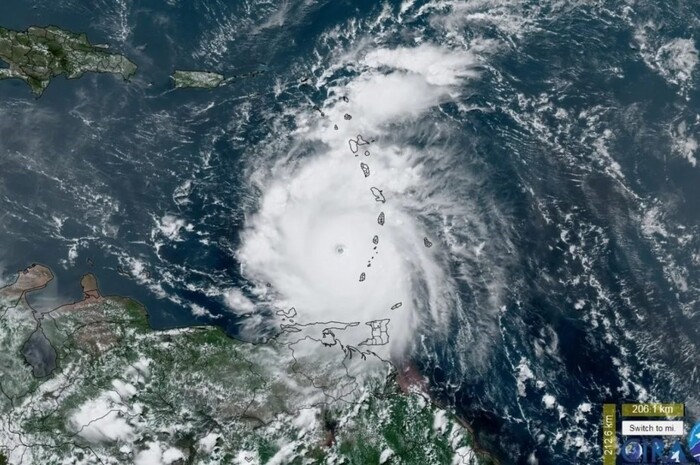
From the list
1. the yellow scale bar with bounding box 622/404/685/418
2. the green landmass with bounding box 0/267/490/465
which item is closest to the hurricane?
the green landmass with bounding box 0/267/490/465

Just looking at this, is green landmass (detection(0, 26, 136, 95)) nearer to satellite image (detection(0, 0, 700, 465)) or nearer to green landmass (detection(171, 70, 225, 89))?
satellite image (detection(0, 0, 700, 465))

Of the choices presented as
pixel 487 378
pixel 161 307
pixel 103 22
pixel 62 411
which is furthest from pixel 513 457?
pixel 103 22

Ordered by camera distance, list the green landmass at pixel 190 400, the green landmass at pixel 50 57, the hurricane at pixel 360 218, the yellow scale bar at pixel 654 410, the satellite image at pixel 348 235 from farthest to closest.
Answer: the green landmass at pixel 50 57 < the hurricane at pixel 360 218 < the green landmass at pixel 190 400 < the satellite image at pixel 348 235 < the yellow scale bar at pixel 654 410

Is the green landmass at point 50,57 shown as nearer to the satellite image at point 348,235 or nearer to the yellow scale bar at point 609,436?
the satellite image at point 348,235

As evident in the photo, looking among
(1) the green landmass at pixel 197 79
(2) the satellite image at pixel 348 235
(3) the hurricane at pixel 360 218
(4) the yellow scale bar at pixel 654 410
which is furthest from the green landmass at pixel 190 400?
(1) the green landmass at pixel 197 79

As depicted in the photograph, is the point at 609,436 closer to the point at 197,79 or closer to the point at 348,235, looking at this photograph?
the point at 348,235

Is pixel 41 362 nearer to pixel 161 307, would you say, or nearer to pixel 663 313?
pixel 161 307

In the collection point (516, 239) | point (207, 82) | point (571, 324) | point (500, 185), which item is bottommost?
point (571, 324)

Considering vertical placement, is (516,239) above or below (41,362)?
above
